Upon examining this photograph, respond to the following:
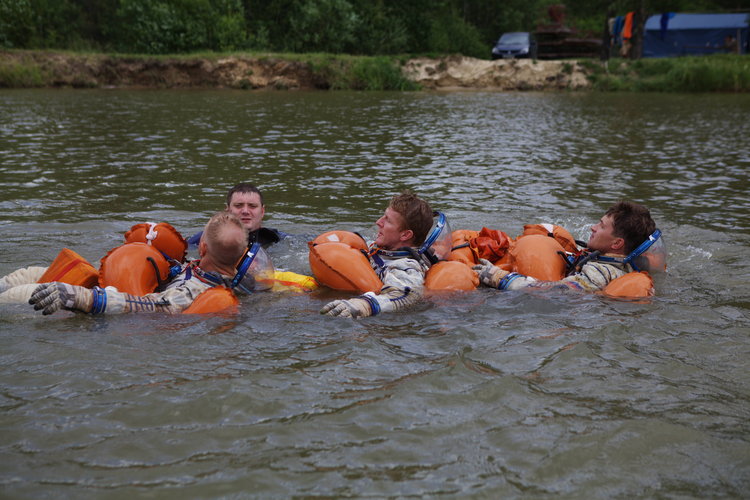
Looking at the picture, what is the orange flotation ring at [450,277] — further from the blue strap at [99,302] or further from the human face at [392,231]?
the blue strap at [99,302]

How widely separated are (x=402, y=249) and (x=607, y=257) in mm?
1806

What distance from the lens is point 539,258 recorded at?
652 cm

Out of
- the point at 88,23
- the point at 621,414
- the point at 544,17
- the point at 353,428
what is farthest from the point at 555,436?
the point at 544,17

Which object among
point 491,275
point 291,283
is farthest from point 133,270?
point 491,275

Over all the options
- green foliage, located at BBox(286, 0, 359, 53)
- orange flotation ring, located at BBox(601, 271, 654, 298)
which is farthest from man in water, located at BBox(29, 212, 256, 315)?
green foliage, located at BBox(286, 0, 359, 53)

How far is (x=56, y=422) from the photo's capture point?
3621 millimetres

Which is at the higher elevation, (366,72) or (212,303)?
(366,72)

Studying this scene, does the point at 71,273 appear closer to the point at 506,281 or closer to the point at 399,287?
the point at 399,287

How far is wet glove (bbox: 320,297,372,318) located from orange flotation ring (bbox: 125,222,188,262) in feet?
6.07

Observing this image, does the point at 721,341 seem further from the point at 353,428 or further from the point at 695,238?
the point at 695,238

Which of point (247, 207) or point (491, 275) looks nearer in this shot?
point (491, 275)

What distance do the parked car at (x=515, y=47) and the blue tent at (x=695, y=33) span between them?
261 inches

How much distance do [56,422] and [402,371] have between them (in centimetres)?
190

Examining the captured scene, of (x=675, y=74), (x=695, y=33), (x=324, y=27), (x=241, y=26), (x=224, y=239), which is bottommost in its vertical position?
(x=224, y=239)
